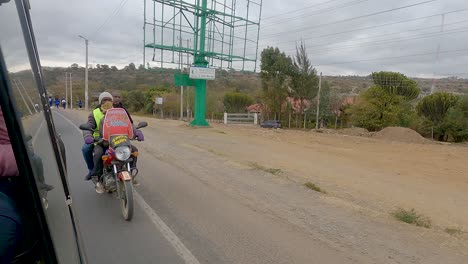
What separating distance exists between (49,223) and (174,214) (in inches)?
177

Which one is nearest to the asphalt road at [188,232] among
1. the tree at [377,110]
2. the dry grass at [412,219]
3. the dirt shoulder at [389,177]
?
the dry grass at [412,219]

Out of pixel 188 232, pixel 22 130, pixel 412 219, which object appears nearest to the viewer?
pixel 22 130

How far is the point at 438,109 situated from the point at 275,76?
17.9 meters

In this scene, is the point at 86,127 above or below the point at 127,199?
above

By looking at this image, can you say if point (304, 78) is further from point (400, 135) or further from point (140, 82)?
point (140, 82)

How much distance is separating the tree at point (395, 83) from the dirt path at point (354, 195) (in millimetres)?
26476

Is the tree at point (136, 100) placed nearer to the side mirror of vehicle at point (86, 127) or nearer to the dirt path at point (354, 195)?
the dirt path at point (354, 195)

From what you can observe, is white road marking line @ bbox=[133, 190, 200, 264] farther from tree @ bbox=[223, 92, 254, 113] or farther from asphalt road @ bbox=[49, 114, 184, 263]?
tree @ bbox=[223, 92, 254, 113]

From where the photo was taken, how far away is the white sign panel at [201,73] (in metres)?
25.8

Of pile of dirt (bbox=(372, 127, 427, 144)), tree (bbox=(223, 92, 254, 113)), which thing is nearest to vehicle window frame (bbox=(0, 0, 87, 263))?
pile of dirt (bbox=(372, 127, 427, 144))

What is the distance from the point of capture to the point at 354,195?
27.7 ft

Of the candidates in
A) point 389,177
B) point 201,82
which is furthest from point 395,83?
point 389,177

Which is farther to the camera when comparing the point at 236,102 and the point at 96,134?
the point at 236,102

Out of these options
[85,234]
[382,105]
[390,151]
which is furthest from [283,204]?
[382,105]
